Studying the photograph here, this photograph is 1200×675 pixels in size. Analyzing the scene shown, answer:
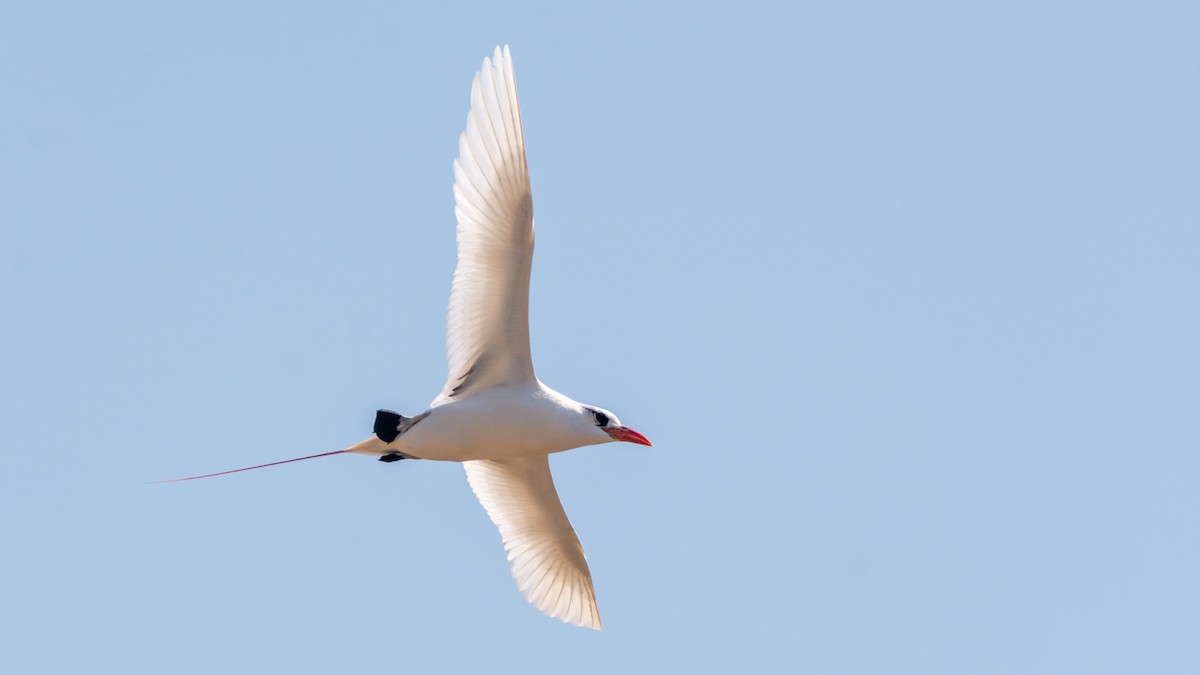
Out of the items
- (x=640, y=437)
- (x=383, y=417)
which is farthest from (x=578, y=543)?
(x=383, y=417)

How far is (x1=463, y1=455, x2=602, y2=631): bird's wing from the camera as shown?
22.1 metres

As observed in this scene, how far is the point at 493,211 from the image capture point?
1950cm

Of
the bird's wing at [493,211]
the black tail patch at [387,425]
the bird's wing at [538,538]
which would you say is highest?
the bird's wing at [493,211]

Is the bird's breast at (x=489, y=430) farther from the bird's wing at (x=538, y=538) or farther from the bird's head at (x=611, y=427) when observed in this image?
the bird's wing at (x=538, y=538)

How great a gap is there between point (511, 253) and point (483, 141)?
126cm

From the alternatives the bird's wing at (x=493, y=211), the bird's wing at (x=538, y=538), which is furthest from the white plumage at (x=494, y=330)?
the bird's wing at (x=538, y=538)

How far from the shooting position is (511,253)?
1952 cm

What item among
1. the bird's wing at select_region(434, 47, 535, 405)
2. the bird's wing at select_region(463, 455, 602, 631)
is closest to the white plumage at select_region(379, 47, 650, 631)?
the bird's wing at select_region(434, 47, 535, 405)

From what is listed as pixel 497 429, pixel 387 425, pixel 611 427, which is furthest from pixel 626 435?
pixel 387 425

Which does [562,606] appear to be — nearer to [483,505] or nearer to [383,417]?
[483,505]

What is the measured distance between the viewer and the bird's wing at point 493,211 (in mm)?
19297

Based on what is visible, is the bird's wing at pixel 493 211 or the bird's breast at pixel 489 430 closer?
the bird's wing at pixel 493 211

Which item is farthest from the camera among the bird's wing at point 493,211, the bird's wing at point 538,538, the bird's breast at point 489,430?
the bird's wing at point 538,538

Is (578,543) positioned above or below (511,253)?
below
